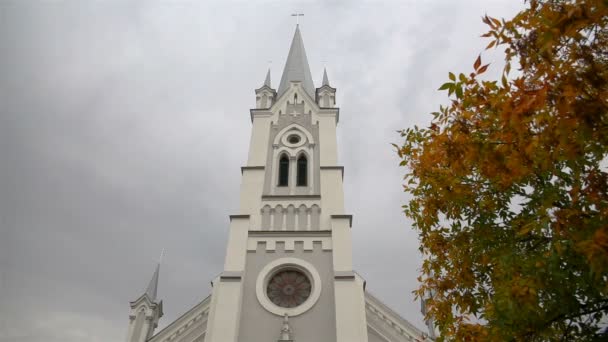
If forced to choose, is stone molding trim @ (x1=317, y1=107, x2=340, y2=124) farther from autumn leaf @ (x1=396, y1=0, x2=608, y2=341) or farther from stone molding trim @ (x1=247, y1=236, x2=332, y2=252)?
autumn leaf @ (x1=396, y1=0, x2=608, y2=341)

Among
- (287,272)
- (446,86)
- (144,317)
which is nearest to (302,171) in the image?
(287,272)

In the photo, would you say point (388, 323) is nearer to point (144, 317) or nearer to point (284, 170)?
point (284, 170)

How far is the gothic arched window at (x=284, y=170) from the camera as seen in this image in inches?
698

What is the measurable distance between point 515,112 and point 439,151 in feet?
4.56

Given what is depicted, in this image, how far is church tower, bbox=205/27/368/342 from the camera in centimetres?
1351

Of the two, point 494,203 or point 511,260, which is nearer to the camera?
point 511,260

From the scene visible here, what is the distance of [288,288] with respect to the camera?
14648mm

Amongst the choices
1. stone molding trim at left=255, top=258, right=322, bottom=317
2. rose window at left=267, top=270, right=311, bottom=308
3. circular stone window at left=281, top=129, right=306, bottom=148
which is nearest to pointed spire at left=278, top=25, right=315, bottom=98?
circular stone window at left=281, top=129, right=306, bottom=148

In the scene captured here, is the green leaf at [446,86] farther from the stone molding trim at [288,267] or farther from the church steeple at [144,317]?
the church steeple at [144,317]

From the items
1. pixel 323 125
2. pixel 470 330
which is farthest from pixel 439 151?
pixel 323 125

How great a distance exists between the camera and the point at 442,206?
5.39 meters

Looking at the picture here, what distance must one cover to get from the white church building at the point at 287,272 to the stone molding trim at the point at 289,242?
0.04 meters

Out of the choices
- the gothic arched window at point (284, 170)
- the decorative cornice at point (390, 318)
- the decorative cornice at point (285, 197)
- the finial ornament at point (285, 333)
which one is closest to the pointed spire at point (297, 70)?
the gothic arched window at point (284, 170)

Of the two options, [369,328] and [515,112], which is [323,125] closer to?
[369,328]
